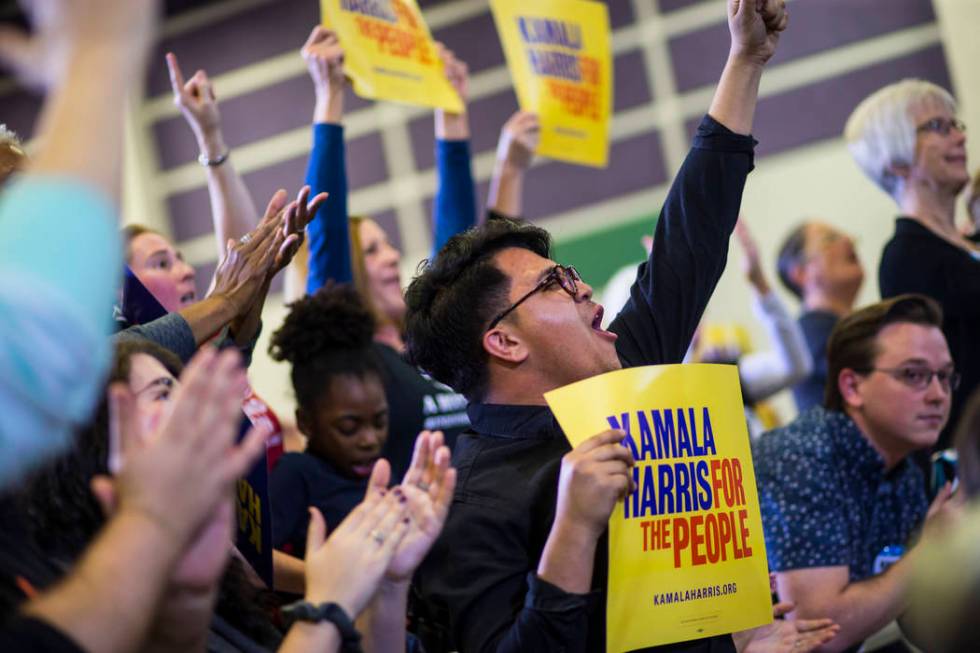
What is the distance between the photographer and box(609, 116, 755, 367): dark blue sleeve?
2258 millimetres

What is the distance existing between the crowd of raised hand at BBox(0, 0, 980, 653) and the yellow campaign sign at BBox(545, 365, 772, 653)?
64mm

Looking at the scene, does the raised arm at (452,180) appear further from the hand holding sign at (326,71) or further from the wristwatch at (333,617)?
the wristwatch at (333,617)

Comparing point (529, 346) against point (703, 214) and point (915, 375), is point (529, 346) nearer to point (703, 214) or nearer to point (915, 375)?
point (703, 214)

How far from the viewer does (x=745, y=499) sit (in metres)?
1.95

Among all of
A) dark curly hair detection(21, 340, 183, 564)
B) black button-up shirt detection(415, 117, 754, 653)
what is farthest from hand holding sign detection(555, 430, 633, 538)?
dark curly hair detection(21, 340, 183, 564)

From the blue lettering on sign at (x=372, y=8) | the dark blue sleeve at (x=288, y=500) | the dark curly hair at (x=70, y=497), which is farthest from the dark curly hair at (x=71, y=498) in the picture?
the blue lettering on sign at (x=372, y=8)

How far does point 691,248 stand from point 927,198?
1.39 meters

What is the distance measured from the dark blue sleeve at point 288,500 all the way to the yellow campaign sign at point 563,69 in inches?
55.4

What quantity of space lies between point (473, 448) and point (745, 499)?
456 millimetres

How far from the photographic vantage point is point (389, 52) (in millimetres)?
3314

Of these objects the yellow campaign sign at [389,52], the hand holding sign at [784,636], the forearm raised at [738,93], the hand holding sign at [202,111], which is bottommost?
the hand holding sign at [784,636]

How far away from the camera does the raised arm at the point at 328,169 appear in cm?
298

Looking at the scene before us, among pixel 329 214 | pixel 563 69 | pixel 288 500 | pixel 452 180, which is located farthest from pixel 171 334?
pixel 563 69

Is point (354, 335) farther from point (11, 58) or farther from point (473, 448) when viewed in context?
point (11, 58)
